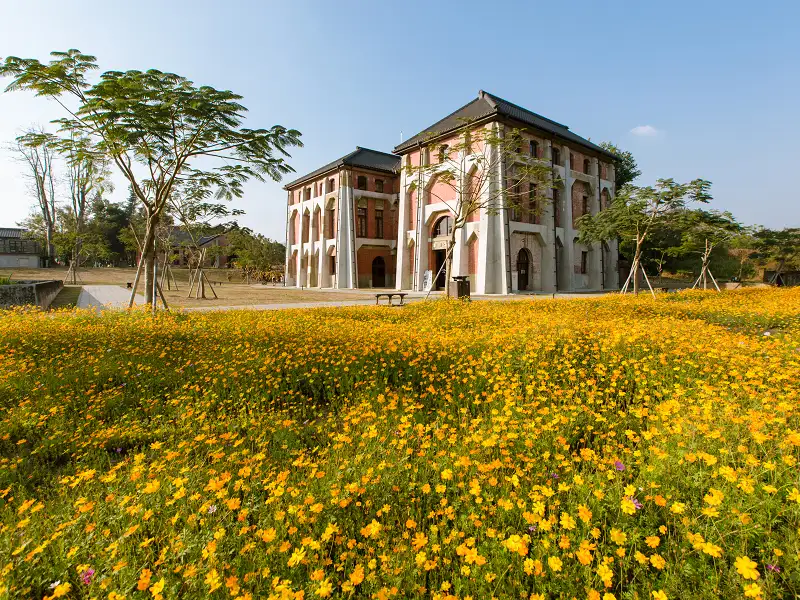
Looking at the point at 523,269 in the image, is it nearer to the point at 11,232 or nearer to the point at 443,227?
the point at 443,227

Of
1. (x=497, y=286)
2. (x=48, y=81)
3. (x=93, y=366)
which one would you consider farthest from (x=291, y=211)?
(x=93, y=366)

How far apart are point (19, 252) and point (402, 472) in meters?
75.9

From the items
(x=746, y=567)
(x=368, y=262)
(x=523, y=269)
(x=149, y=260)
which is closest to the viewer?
(x=746, y=567)

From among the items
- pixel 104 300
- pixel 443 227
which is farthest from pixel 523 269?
pixel 104 300

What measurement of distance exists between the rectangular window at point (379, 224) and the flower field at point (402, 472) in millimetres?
35033

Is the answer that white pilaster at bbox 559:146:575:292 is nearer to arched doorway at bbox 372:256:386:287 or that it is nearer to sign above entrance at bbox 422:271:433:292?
sign above entrance at bbox 422:271:433:292

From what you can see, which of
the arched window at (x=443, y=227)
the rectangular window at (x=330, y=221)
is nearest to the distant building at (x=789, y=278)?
the arched window at (x=443, y=227)

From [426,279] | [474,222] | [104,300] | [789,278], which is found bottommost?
[104,300]

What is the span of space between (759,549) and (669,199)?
67.9ft

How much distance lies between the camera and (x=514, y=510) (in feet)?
7.67

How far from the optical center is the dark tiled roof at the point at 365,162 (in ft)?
126

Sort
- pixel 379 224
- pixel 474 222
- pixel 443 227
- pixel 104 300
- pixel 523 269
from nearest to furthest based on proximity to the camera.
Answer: pixel 104 300, pixel 474 222, pixel 523 269, pixel 443 227, pixel 379 224

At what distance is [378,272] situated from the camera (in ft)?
137

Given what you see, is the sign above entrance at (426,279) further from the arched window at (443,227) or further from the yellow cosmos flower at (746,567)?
the yellow cosmos flower at (746,567)
